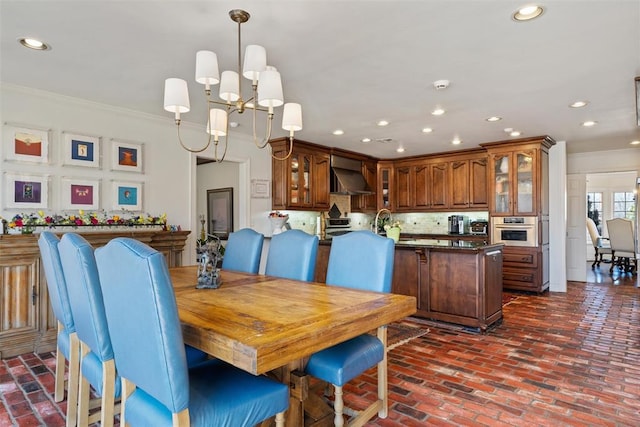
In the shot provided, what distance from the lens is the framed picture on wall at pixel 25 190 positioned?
3363 mm

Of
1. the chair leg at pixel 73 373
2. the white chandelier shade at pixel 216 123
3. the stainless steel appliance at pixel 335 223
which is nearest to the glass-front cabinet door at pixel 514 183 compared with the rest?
the stainless steel appliance at pixel 335 223

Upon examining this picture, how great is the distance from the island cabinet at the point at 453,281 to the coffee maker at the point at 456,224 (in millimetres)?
2727

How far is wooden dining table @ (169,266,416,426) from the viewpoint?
4.32 ft

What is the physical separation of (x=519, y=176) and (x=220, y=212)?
4.90 metres

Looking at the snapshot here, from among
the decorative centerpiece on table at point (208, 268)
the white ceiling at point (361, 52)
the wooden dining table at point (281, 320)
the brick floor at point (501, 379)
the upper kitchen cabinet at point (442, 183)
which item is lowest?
the brick floor at point (501, 379)

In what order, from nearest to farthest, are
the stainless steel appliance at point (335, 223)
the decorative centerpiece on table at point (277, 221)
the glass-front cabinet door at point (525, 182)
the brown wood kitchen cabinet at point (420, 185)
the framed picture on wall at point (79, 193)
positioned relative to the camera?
the framed picture on wall at point (79, 193) < the decorative centerpiece on table at point (277, 221) < the glass-front cabinet door at point (525, 182) < the stainless steel appliance at point (335, 223) < the brown wood kitchen cabinet at point (420, 185)

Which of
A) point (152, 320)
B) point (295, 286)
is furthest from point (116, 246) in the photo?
point (295, 286)

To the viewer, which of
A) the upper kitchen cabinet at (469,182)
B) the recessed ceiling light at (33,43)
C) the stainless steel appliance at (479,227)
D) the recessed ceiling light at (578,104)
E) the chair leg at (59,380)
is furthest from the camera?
the stainless steel appliance at (479,227)

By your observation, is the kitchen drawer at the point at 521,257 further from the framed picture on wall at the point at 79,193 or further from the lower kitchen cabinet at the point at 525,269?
the framed picture on wall at the point at 79,193

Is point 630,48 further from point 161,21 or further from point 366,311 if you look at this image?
point 161,21

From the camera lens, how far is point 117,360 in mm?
1501

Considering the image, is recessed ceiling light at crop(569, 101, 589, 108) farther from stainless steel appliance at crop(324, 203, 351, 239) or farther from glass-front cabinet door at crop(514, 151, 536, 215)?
stainless steel appliance at crop(324, 203, 351, 239)

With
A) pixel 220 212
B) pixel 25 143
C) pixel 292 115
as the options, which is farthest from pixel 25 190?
pixel 220 212

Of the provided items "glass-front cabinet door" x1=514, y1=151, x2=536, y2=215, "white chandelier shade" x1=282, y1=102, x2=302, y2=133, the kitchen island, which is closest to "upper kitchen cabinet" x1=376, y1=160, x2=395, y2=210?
"glass-front cabinet door" x1=514, y1=151, x2=536, y2=215
